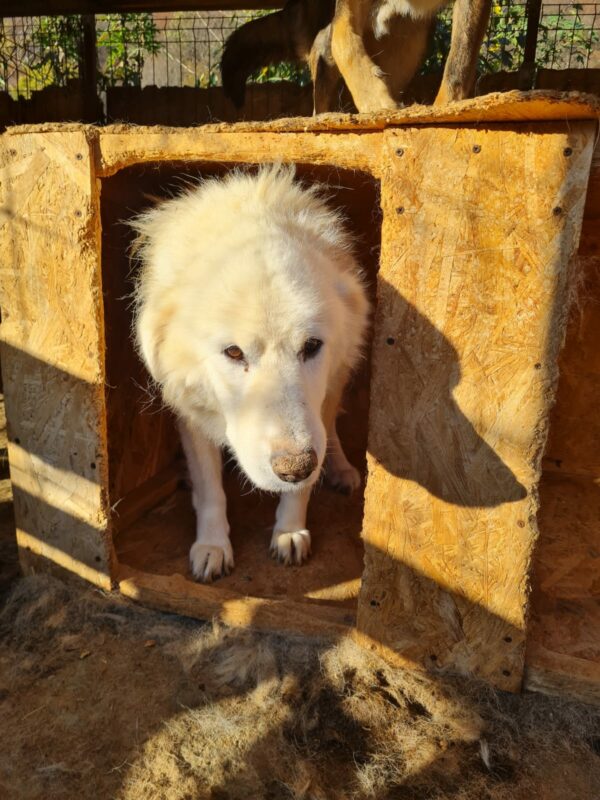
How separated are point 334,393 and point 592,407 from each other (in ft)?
6.15

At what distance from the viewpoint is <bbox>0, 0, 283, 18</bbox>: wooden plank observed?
5398 millimetres

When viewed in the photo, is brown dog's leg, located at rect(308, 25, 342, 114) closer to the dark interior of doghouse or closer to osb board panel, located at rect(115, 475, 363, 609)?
the dark interior of doghouse

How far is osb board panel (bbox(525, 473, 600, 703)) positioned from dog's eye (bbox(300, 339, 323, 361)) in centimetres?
134

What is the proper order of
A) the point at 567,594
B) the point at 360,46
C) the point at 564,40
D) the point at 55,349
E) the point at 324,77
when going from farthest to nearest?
the point at 564,40, the point at 324,77, the point at 360,46, the point at 567,594, the point at 55,349

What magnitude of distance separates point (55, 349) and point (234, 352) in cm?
91

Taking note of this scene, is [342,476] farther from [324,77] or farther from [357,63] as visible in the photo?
[324,77]

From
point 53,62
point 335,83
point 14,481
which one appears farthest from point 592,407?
point 53,62

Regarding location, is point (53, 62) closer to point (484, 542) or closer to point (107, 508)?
point (107, 508)

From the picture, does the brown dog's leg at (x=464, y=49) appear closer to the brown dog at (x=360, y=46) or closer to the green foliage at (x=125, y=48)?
the brown dog at (x=360, y=46)

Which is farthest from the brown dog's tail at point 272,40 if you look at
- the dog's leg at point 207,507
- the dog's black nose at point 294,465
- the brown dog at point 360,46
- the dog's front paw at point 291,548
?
the dog's black nose at point 294,465

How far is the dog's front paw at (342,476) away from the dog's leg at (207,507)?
0.99 meters

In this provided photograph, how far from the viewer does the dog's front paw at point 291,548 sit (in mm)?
3129

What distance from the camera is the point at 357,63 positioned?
3.23 m

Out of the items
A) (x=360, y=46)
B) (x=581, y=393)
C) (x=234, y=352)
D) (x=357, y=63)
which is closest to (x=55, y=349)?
(x=234, y=352)
